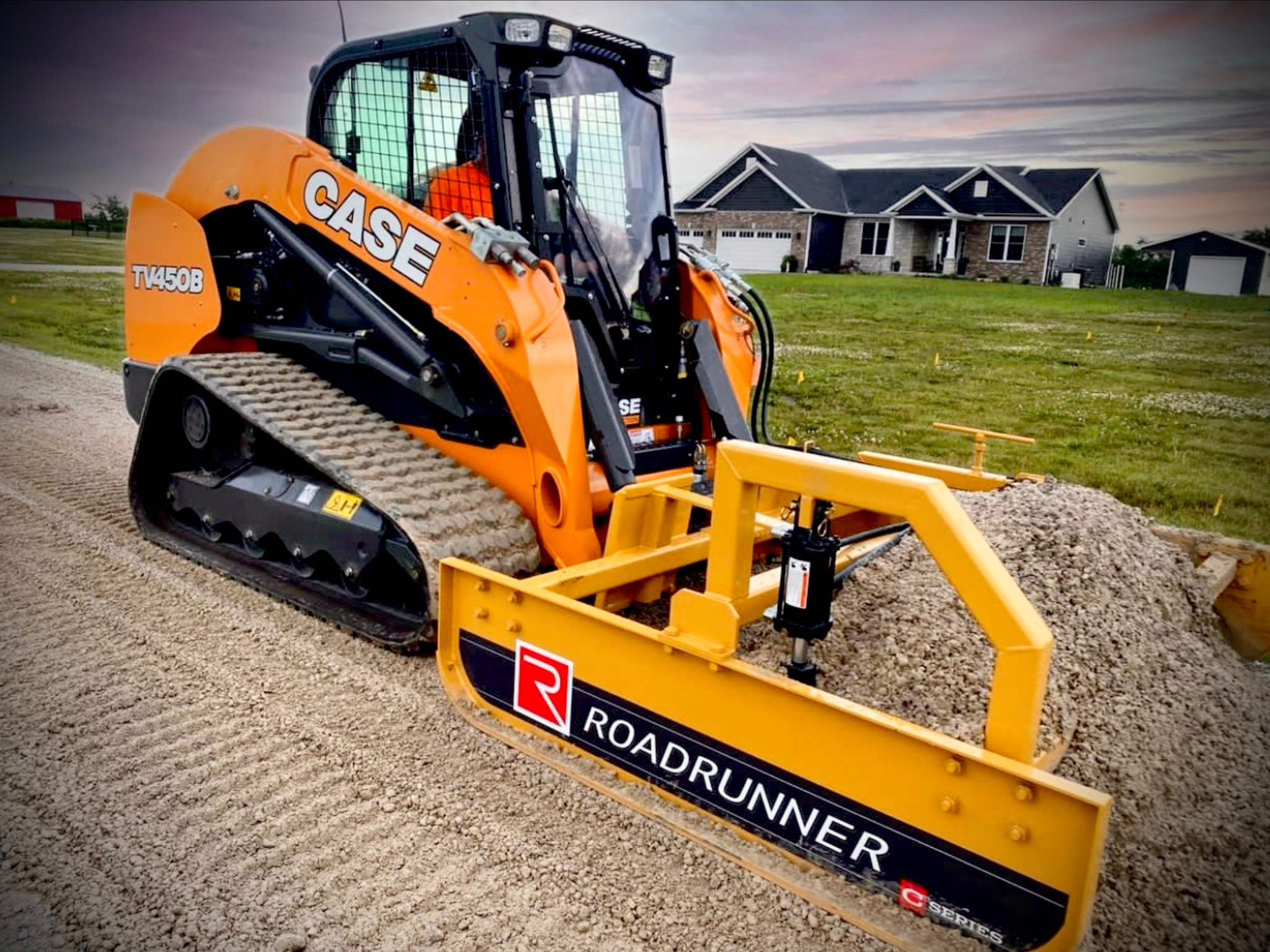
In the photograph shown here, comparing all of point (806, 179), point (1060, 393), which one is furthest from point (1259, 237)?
point (1060, 393)

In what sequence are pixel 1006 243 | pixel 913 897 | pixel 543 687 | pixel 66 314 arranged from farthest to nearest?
→ pixel 1006 243 → pixel 66 314 → pixel 543 687 → pixel 913 897

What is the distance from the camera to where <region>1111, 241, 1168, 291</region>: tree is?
43219mm

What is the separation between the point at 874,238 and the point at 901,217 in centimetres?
125

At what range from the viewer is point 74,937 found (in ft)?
7.94

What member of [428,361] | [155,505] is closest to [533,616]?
[428,361]

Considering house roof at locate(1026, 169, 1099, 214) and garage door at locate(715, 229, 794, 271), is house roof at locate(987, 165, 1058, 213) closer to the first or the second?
house roof at locate(1026, 169, 1099, 214)

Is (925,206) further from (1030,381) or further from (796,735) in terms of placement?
(796,735)

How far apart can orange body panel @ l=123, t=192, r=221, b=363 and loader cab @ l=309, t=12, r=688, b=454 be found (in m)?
0.91

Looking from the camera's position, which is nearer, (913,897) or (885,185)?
(913,897)

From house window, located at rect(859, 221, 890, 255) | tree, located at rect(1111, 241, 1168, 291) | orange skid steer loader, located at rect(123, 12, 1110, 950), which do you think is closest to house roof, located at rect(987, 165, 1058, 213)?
house window, located at rect(859, 221, 890, 255)

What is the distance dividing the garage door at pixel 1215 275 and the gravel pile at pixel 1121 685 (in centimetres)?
3872

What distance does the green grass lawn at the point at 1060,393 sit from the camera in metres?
7.94

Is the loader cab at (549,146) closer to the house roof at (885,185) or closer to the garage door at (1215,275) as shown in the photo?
the house roof at (885,185)

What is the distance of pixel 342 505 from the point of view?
4.08 metres
